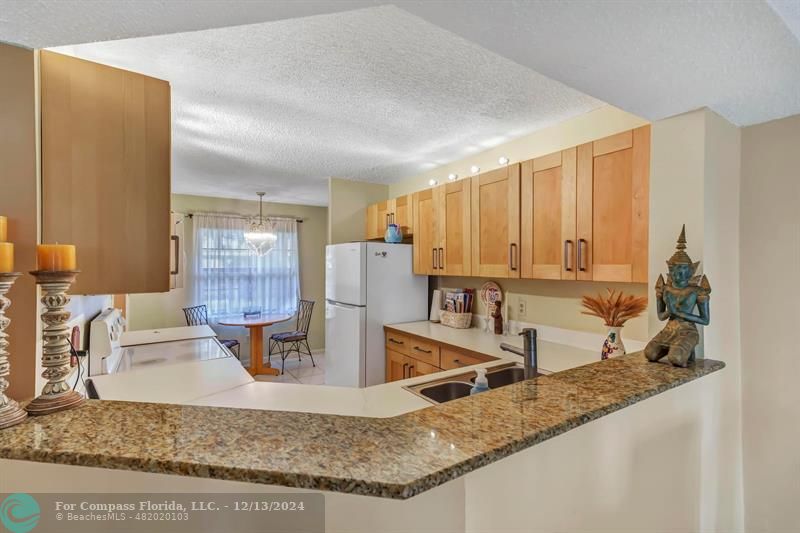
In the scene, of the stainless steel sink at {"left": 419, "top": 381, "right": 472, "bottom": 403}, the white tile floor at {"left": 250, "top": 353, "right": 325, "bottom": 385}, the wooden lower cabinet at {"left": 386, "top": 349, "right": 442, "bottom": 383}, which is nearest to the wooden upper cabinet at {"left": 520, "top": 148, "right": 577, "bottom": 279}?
the stainless steel sink at {"left": 419, "top": 381, "right": 472, "bottom": 403}

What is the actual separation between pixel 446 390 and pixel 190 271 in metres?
4.24

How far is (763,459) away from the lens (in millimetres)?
1460

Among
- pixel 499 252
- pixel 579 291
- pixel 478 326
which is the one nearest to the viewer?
pixel 579 291

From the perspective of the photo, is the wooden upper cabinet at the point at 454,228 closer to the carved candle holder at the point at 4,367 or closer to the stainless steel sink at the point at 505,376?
the stainless steel sink at the point at 505,376

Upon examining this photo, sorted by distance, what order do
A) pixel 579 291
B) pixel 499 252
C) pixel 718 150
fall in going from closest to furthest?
pixel 718 150
pixel 579 291
pixel 499 252

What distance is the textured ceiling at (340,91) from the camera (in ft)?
4.85

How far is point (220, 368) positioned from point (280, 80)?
5.10 ft

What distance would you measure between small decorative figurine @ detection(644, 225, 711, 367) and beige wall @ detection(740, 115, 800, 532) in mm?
434

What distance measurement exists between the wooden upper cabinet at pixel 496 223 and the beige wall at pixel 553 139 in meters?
0.30

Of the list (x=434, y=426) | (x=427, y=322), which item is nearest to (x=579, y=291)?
(x=427, y=322)

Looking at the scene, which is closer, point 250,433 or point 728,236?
point 250,433

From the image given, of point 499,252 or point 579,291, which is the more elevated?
point 499,252

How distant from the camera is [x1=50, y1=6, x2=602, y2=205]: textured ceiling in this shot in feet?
4.85

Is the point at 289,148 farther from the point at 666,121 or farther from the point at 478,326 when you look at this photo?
the point at 666,121
